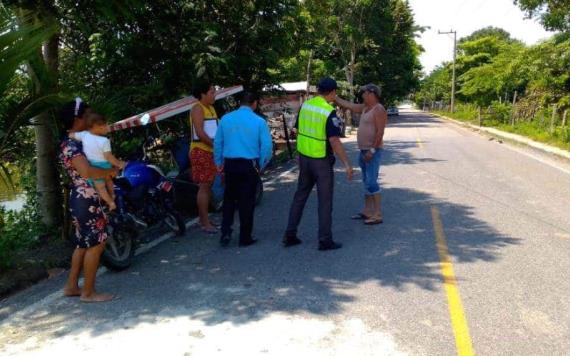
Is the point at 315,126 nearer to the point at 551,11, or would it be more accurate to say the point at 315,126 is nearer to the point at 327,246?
the point at 327,246

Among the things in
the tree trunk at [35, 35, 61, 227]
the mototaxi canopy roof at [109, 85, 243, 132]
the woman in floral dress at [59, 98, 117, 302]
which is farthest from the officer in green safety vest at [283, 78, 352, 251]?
the tree trunk at [35, 35, 61, 227]

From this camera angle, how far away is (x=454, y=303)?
425cm

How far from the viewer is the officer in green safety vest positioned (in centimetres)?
572

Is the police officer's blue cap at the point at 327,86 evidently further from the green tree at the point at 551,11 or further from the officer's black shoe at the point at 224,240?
the green tree at the point at 551,11

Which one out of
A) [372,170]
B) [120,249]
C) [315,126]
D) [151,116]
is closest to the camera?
[120,249]

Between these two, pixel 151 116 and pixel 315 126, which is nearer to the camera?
pixel 315 126

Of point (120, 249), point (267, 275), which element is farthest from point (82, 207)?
point (267, 275)

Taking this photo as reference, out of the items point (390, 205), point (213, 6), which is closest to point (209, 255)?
point (390, 205)

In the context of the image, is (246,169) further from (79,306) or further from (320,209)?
(79,306)

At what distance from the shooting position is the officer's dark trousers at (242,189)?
6.04m

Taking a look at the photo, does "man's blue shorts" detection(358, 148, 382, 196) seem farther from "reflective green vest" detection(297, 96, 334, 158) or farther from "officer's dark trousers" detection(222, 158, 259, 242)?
"officer's dark trousers" detection(222, 158, 259, 242)

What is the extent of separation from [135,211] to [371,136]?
3.21 meters

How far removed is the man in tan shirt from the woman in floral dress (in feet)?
11.3

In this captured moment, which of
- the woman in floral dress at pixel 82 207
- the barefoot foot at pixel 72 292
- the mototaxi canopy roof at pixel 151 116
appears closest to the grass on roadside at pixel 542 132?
the mototaxi canopy roof at pixel 151 116
